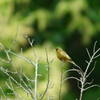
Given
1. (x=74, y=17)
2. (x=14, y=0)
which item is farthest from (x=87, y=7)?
(x=14, y=0)

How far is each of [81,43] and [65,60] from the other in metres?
18.5

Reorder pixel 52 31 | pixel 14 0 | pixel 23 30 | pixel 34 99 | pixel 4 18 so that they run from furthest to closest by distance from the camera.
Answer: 1. pixel 52 31
2. pixel 14 0
3. pixel 4 18
4. pixel 23 30
5. pixel 34 99

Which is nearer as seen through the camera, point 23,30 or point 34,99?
point 34,99

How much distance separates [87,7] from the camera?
23.1 metres

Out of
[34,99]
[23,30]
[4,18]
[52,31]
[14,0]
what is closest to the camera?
[34,99]

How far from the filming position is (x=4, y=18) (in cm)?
2048

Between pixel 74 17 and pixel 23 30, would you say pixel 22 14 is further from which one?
pixel 23 30

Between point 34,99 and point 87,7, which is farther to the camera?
point 87,7

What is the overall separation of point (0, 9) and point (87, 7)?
3.58 metres

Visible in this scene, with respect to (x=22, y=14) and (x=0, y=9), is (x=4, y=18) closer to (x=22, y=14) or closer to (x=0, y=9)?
(x=0, y=9)

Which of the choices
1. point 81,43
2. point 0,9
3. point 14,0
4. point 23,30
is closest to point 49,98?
point 23,30

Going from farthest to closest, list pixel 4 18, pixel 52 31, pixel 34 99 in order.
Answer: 1. pixel 52 31
2. pixel 4 18
3. pixel 34 99

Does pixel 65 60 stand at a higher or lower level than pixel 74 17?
higher

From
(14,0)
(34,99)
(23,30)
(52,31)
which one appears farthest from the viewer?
(52,31)
